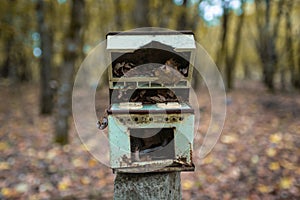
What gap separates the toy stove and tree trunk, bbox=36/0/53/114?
6.53 m

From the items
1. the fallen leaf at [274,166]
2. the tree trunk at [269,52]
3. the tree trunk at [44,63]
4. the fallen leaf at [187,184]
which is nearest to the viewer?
the fallen leaf at [187,184]

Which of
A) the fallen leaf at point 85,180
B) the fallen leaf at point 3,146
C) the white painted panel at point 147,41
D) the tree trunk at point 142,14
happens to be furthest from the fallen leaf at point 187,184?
the tree trunk at point 142,14

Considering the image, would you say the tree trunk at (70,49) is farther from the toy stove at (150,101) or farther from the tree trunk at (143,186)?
the tree trunk at (143,186)

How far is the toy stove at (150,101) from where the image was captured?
2.02 metres

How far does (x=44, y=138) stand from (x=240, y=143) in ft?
13.5

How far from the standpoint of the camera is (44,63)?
8.30 meters

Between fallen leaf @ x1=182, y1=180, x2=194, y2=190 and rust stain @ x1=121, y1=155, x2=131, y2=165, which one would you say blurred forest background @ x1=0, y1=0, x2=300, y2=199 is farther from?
rust stain @ x1=121, y1=155, x2=131, y2=165

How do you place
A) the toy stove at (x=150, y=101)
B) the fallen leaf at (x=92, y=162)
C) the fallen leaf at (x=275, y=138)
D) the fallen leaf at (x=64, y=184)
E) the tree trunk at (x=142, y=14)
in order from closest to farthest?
1. the toy stove at (x=150, y=101)
2. the fallen leaf at (x=64, y=184)
3. the fallen leaf at (x=92, y=162)
4. the fallen leaf at (x=275, y=138)
5. the tree trunk at (x=142, y=14)

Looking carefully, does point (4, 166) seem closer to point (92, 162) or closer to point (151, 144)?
point (92, 162)

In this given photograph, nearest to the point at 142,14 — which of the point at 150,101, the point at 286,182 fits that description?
the point at 286,182

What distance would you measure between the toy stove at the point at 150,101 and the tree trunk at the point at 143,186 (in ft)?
0.39

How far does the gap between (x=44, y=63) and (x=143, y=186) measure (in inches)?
276

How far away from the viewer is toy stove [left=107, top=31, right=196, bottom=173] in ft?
6.64

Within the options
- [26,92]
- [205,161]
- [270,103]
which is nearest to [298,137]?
[205,161]
